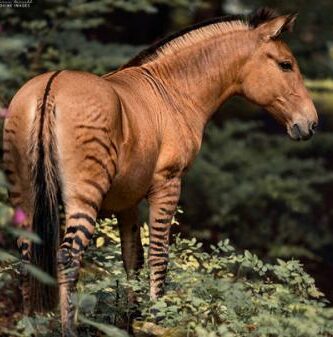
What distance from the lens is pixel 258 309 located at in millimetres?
5820

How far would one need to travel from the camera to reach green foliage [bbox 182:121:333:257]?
14477mm

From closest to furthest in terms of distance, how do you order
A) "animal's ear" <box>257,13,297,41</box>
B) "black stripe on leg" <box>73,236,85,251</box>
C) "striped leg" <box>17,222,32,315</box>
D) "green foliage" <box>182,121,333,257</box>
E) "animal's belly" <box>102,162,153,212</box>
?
"black stripe on leg" <box>73,236,85,251</box> → "striped leg" <box>17,222,32,315</box> → "animal's belly" <box>102,162,153,212</box> → "animal's ear" <box>257,13,297,41</box> → "green foliage" <box>182,121,333,257</box>

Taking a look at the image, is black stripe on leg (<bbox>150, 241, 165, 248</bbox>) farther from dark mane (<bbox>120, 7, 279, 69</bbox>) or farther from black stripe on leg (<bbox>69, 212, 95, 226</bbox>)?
dark mane (<bbox>120, 7, 279, 69</bbox>)

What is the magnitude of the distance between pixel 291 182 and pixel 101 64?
514 cm

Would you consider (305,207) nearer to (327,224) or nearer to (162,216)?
(327,224)

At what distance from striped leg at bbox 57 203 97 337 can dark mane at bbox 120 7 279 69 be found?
A: 1533 mm

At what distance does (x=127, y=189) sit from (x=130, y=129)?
40 cm

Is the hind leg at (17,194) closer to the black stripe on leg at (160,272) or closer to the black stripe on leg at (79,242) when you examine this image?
the black stripe on leg at (79,242)

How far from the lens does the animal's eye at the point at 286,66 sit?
6.89 metres

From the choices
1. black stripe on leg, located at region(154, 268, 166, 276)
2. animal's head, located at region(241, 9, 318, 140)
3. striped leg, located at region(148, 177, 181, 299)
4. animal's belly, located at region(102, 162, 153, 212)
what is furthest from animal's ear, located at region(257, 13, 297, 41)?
black stripe on leg, located at region(154, 268, 166, 276)

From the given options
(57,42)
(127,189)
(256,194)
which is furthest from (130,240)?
(256,194)

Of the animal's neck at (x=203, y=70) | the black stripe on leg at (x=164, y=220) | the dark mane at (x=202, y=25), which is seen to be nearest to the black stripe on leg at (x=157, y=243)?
the black stripe on leg at (x=164, y=220)

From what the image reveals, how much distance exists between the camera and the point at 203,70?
6.86 metres

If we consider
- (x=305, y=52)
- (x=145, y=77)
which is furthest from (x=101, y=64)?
(x=305, y=52)
